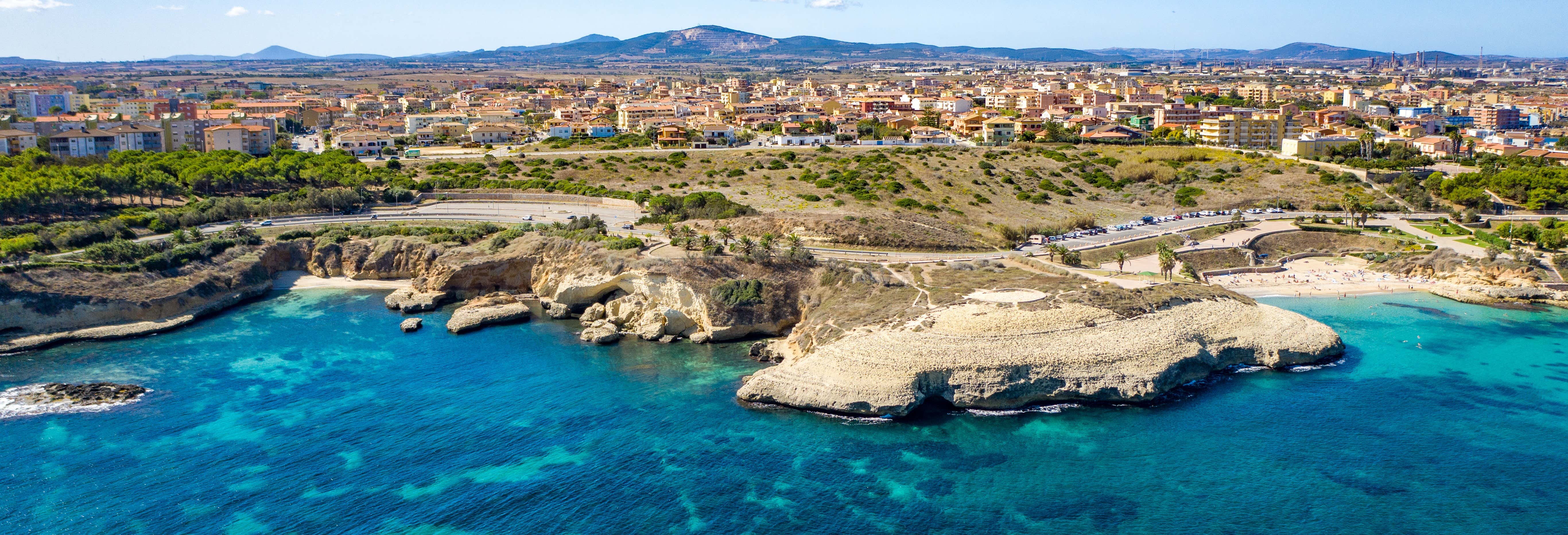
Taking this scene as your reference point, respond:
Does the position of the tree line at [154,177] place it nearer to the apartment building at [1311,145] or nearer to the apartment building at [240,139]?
the apartment building at [240,139]

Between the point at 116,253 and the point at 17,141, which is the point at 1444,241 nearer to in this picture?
the point at 116,253

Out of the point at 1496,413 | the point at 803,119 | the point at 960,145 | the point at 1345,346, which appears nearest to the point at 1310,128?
the point at 960,145

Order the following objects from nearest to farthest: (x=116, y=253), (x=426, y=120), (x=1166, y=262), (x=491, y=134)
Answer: (x=116, y=253)
(x=1166, y=262)
(x=491, y=134)
(x=426, y=120)

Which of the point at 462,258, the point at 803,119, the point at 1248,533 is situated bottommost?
the point at 1248,533

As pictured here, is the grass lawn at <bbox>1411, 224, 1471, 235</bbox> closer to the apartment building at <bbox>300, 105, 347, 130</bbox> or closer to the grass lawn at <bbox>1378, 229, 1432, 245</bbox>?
the grass lawn at <bbox>1378, 229, 1432, 245</bbox>

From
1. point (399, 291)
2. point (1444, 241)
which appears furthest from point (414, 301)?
point (1444, 241)

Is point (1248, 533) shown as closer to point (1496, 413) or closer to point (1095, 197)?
point (1496, 413)
